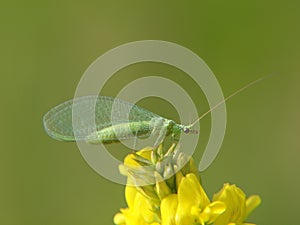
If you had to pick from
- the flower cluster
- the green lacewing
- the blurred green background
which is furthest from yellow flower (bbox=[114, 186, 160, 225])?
the blurred green background

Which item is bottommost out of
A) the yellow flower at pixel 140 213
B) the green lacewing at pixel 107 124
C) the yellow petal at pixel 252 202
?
the yellow flower at pixel 140 213

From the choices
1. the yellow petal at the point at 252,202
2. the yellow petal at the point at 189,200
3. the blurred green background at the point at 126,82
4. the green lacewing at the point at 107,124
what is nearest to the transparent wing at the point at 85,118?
the green lacewing at the point at 107,124

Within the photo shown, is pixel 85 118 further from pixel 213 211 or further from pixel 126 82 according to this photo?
pixel 126 82

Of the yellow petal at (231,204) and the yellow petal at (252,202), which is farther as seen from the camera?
the yellow petal at (252,202)

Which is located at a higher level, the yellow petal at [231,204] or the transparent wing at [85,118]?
the transparent wing at [85,118]

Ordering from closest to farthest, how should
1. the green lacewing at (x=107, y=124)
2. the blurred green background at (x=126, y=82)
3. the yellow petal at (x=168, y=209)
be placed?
the yellow petal at (x=168, y=209)
the green lacewing at (x=107, y=124)
the blurred green background at (x=126, y=82)

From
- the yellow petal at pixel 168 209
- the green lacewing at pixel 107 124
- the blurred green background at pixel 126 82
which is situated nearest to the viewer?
the yellow petal at pixel 168 209

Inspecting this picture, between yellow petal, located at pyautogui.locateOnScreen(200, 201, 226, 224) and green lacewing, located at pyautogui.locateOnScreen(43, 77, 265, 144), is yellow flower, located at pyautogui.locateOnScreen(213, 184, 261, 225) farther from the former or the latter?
green lacewing, located at pyautogui.locateOnScreen(43, 77, 265, 144)

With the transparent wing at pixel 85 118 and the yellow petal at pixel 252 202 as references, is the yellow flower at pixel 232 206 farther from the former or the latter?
the transparent wing at pixel 85 118

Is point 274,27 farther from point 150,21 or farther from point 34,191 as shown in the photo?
point 34,191
